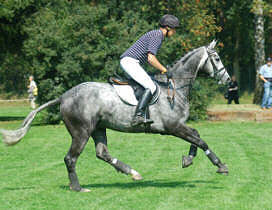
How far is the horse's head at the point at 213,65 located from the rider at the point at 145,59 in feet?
2.81

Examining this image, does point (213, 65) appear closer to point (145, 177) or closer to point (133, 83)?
point (133, 83)

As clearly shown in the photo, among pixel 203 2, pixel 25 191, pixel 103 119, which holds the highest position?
pixel 203 2

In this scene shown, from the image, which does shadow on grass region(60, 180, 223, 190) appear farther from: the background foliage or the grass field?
the background foliage

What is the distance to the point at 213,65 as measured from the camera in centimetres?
1027

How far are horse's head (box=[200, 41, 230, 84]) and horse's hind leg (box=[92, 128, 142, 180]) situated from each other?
2413 mm

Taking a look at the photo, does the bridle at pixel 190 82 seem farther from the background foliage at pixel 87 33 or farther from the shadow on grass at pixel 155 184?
the background foliage at pixel 87 33

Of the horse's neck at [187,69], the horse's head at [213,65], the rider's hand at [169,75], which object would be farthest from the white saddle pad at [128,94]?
the horse's head at [213,65]

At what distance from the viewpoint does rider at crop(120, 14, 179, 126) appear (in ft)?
31.4

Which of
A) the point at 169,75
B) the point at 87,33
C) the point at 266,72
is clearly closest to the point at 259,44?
the point at 266,72

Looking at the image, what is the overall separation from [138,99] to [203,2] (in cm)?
1780

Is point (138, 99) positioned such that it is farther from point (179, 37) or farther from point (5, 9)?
point (5, 9)

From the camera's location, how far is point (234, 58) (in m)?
48.9

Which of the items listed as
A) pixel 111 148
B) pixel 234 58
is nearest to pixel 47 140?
pixel 111 148

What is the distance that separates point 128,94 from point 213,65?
73.0 inches
